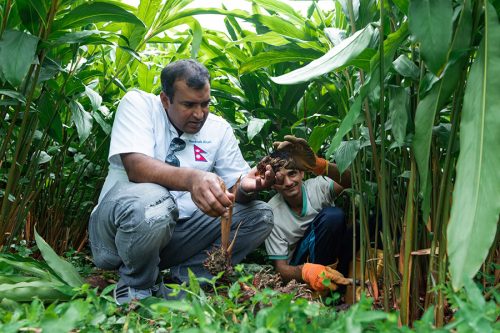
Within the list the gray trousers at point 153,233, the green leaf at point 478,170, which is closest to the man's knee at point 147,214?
the gray trousers at point 153,233

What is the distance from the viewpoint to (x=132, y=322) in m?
1.47

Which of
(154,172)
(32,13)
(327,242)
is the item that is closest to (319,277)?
(327,242)

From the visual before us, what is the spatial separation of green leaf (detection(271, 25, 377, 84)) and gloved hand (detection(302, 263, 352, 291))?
1018mm

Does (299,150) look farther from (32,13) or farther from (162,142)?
(32,13)

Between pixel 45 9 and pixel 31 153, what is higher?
pixel 45 9

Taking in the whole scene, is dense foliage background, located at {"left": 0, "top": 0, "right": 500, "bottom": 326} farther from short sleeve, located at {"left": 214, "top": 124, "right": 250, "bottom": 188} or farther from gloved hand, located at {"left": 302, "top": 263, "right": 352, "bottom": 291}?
gloved hand, located at {"left": 302, "top": 263, "right": 352, "bottom": 291}

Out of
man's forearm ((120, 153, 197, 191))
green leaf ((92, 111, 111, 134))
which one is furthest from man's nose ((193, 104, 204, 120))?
green leaf ((92, 111, 111, 134))

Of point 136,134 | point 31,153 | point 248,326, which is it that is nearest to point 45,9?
point 136,134

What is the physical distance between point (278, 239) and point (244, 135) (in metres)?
0.55

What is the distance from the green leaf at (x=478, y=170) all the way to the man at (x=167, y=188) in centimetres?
83

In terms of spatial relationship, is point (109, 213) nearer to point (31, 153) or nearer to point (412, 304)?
point (31, 153)

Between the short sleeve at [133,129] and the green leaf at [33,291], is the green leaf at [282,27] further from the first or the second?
the green leaf at [33,291]

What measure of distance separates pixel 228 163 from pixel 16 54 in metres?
0.94

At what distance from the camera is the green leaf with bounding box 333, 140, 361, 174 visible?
5.91ft
